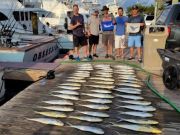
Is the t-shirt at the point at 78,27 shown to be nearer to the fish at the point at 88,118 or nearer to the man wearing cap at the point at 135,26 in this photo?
the man wearing cap at the point at 135,26

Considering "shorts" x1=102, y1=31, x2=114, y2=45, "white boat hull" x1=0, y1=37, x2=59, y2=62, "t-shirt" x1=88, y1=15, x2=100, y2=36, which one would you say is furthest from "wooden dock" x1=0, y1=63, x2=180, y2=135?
"white boat hull" x1=0, y1=37, x2=59, y2=62

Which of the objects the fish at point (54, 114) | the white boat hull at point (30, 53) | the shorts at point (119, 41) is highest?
the shorts at point (119, 41)

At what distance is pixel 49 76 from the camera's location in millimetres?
6719

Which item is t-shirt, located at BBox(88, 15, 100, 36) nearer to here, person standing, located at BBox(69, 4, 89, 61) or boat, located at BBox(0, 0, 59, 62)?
person standing, located at BBox(69, 4, 89, 61)

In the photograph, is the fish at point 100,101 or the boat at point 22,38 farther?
the boat at point 22,38

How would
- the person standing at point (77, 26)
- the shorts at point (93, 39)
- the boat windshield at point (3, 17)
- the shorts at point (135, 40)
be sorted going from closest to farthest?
1. the shorts at point (135, 40)
2. the person standing at point (77, 26)
3. the shorts at point (93, 39)
4. the boat windshield at point (3, 17)

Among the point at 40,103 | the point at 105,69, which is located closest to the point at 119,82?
the point at 105,69

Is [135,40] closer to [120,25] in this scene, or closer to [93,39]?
[120,25]

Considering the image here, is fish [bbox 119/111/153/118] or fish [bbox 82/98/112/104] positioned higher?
fish [bbox 82/98/112/104]

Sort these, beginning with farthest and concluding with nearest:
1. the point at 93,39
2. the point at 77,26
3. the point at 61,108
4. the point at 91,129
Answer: the point at 93,39, the point at 77,26, the point at 61,108, the point at 91,129

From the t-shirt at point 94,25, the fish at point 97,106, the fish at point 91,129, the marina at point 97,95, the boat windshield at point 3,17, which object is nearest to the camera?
the fish at point 91,129

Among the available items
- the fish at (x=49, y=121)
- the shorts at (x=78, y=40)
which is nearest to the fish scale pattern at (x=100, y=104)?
the fish at (x=49, y=121)

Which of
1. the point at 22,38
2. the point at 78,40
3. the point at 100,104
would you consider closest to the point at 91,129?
the point at 100,104

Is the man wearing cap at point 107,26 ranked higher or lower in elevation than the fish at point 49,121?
higher
